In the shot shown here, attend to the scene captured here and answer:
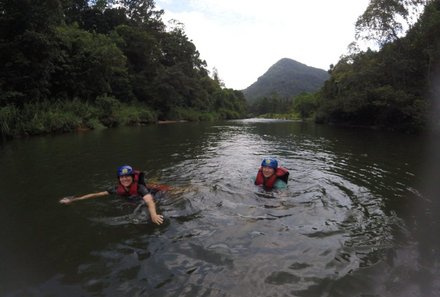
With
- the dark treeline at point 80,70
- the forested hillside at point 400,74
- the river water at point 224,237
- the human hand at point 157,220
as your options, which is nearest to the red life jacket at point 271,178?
the river water at point 224,237

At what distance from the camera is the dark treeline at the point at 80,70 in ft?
69.7

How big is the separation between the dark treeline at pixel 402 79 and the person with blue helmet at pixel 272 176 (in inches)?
848

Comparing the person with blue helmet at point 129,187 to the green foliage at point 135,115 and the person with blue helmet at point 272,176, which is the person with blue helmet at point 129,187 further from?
the green foliage at point 135,115

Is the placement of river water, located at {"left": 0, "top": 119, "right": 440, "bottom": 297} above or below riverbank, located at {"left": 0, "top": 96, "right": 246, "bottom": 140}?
below

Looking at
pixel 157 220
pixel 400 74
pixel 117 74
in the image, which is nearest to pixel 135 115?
pixel 117 74

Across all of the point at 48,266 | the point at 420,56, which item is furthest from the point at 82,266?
the point at 420,56

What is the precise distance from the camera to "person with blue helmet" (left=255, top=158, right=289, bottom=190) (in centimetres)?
799

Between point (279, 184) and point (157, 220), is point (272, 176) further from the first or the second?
point (157, 220)

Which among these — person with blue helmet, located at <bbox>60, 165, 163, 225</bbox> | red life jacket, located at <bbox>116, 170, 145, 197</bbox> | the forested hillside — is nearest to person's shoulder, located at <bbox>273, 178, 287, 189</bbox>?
person with blue helmet, located at <bbox>60, 165, 163, 225</bbox>

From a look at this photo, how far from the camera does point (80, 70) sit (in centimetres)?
3055

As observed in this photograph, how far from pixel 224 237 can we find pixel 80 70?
30168 millimetres

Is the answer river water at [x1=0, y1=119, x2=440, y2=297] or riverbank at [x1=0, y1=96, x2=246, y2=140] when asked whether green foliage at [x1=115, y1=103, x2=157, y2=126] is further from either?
river water at [x1=0, y1=119, x2=440, y2=297]

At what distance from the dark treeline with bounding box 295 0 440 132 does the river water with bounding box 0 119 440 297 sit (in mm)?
18992

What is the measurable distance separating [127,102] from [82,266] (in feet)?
135
